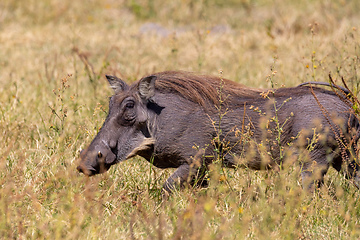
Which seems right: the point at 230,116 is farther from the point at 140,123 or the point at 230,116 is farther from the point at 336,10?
the point at 336,10

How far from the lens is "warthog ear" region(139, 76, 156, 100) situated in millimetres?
3639

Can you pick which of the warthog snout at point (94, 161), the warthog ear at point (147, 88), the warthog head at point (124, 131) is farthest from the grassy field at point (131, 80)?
the warthog ear at point (147, 88)

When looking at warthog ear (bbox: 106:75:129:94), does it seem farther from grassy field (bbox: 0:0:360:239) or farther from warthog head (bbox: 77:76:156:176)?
grassy field (bbox: 0:0:360:239)

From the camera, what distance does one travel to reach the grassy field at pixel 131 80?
299cm

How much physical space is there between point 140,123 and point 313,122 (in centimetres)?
120

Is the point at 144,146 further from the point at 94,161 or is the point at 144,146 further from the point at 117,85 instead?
the point at 117,85

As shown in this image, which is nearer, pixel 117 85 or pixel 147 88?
pixel 147 88

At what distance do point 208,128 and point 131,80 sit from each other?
6.72 ft

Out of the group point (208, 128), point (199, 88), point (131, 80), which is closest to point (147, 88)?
point (199, 88)

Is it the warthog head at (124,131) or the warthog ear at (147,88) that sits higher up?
the warthog ear at (147,88)

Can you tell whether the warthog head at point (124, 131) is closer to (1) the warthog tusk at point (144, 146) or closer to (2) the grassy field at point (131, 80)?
(1) the warthog tusk at point (144, 146)

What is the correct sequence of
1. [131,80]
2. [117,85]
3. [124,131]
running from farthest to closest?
[131,80], [117,85], [124,131]

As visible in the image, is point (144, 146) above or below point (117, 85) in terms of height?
below

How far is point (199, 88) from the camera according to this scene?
382 centimetres
